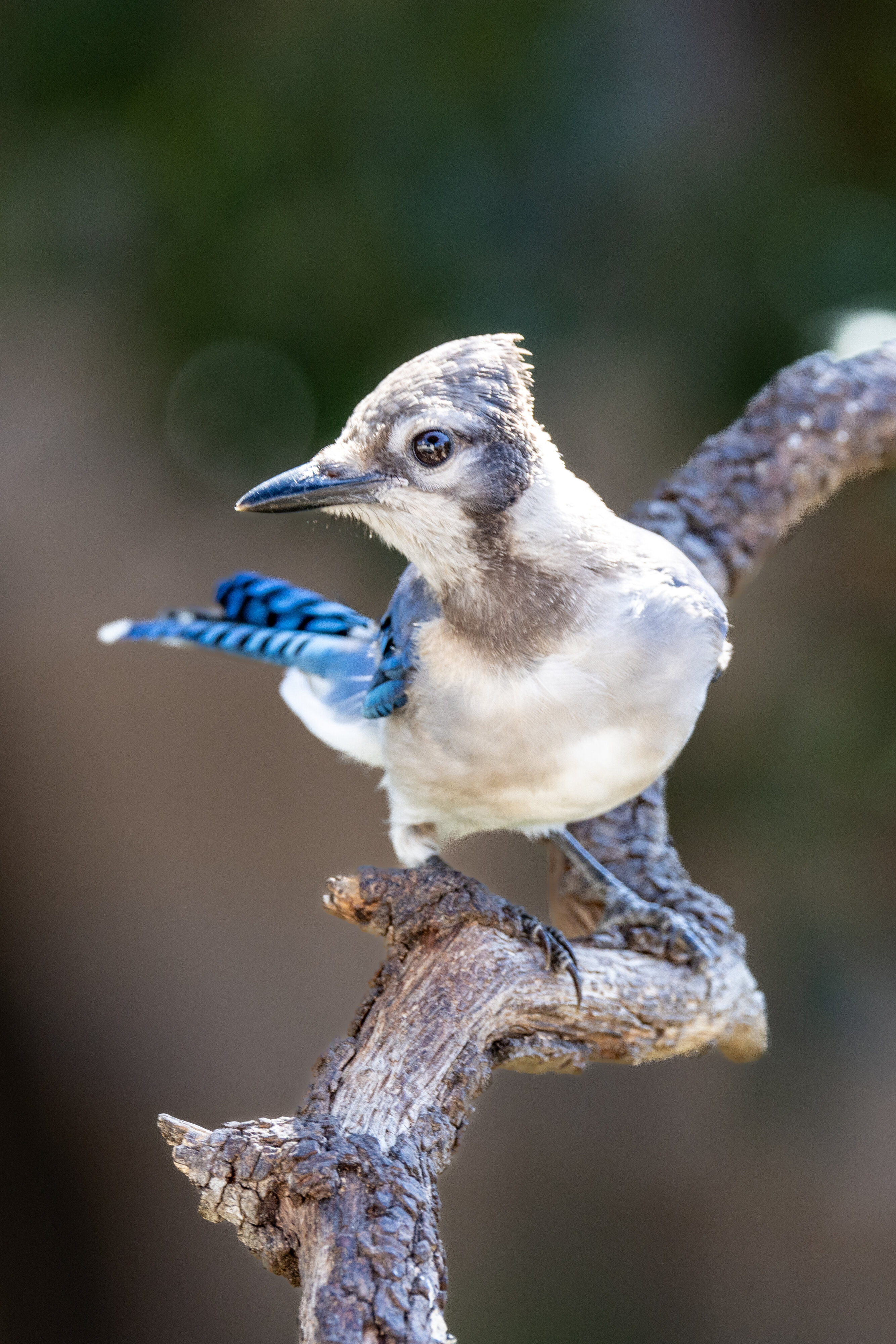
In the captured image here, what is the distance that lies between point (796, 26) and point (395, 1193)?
8.57ft

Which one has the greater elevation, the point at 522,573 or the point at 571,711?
the point at 522,573

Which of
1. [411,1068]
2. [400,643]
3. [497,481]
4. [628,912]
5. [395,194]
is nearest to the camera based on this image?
[411,1068]

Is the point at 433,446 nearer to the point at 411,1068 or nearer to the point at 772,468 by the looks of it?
the point at 411,1068

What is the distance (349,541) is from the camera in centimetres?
223

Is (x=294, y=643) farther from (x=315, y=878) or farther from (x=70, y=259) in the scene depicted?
(x=315, y=878)

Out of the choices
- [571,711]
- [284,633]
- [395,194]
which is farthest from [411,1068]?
[395,194]

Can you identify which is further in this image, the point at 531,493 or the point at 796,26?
the point at 796,26

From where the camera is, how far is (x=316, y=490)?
1226 mm

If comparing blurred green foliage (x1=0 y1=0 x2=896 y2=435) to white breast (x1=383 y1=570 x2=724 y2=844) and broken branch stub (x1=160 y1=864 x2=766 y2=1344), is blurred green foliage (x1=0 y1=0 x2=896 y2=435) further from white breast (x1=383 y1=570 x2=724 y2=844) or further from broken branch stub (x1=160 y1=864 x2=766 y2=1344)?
broken branch stub (x1=160 y1=864 x2=766 y2=1344)

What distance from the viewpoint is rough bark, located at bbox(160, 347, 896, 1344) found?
3.03 feet

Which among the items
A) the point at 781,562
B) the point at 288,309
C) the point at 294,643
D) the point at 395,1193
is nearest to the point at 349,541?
the point at 288,309

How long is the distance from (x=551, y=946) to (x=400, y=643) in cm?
38

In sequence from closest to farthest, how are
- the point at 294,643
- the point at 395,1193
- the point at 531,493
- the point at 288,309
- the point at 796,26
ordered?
1. the point at 395,1193
2. the point at 531,493
3. the point at 294,643
4. the point at 288,309
5. the point at 796,26

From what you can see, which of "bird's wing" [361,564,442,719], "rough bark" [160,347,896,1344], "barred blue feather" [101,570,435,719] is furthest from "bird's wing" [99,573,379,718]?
"rough bark" [160,347,896,1344]
